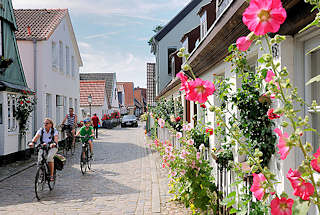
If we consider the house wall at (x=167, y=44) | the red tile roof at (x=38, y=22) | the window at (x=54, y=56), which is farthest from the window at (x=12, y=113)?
the house wall at (x=167, y=44)

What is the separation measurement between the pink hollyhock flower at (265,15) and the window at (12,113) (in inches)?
501

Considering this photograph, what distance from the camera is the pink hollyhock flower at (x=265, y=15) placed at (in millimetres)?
1354

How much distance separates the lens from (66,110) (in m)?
21.0

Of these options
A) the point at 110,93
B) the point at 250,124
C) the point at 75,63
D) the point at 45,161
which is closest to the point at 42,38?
the point at 75,63

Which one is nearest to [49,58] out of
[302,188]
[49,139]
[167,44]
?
[167,44]

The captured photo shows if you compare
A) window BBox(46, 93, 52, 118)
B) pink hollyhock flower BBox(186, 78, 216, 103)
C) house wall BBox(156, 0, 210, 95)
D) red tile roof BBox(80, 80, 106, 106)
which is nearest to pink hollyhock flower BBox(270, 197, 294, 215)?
pink hollyhock flower BBox(186, 78, 216, 103)

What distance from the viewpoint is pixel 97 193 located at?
26.0ft

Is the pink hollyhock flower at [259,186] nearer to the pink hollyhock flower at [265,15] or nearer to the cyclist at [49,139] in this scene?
the pink hollyhock flower at [265,15]

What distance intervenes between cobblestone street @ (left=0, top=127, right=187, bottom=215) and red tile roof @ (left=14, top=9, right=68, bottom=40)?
25.1 feet

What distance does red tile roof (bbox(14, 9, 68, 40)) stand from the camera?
16.6 metres

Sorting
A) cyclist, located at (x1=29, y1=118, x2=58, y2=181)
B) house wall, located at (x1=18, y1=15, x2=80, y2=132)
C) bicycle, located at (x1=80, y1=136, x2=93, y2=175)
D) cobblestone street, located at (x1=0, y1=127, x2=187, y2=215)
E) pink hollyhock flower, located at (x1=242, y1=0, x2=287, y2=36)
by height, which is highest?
house wall, located at (x1=18, y1=15, x2=80, y2=132)

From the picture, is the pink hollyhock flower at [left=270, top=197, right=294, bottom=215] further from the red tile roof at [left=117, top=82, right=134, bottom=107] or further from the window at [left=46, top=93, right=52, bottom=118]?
the red tile roof at [left=117, top=82, right=134, bottom=107]

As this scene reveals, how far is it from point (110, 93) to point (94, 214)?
42569mm

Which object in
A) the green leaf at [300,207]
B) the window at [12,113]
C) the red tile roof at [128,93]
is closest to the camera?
the green leaf at [300,207]
